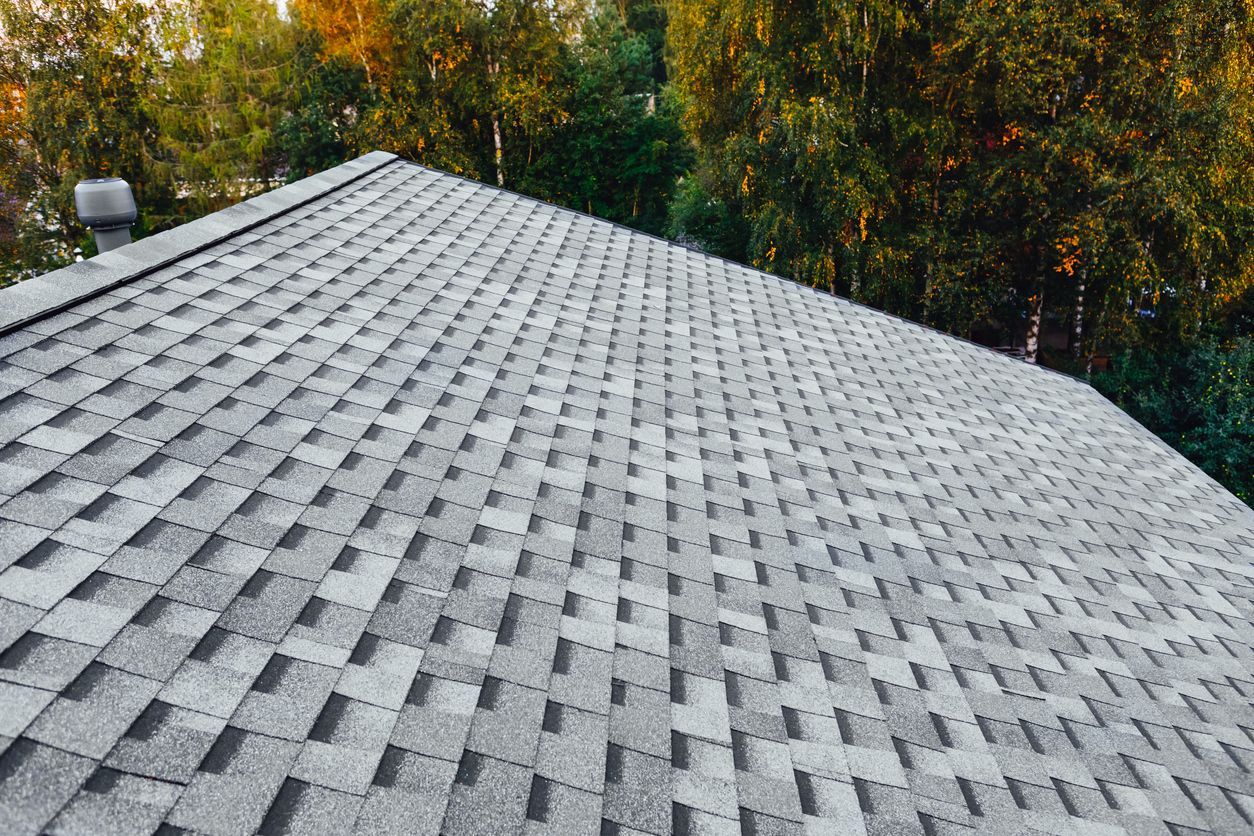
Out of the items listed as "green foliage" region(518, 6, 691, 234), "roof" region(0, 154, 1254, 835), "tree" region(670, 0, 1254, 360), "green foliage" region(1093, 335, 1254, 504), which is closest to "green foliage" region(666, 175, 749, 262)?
"green foliage" region(518, 6, 691, 234)

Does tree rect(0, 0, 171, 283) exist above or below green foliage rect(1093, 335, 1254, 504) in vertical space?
above

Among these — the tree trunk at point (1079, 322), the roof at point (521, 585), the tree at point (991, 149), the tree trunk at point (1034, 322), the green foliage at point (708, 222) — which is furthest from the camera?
the green foliage at point (708, 222)

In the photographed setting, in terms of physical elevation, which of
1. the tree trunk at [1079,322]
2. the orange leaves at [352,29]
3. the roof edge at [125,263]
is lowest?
the tree trunk at [1079,322]

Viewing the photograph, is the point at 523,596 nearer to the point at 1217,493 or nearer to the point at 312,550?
the point at 312,550

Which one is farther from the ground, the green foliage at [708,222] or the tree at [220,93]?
the tree at [220,93]

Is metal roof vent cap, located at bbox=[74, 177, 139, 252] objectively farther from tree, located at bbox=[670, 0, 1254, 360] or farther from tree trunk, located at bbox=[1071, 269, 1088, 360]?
tree trunk, located at bbox=[1071, 269, 1088, 360]

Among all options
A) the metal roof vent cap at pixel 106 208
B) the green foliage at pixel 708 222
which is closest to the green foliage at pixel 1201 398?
the green foliage at pixel 708 222

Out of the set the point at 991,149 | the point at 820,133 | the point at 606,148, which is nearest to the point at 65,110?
the point at 606,148

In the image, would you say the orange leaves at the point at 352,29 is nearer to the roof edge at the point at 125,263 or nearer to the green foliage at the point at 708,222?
the green foliage at the point at 708,222

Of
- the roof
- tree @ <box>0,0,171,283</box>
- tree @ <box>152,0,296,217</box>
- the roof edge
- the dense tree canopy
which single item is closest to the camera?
the roof
